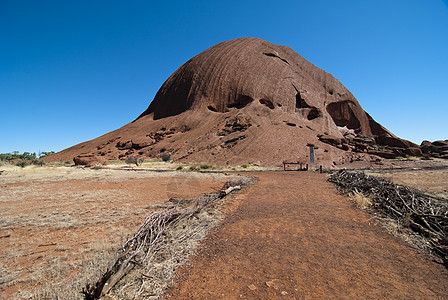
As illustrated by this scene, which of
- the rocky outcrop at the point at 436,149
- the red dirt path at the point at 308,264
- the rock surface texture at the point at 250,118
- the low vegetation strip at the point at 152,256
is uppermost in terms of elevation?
the rock surface texture at the point at 250,118

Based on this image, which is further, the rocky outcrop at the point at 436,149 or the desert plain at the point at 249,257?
the rocky outcrop at the point at 436,149

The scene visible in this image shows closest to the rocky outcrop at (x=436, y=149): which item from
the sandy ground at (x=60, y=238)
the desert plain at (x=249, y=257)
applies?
the desert plain at (x=249, y=257)

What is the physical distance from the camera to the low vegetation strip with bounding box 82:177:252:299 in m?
2.52

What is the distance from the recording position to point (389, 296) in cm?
256

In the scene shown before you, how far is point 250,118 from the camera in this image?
3906cm

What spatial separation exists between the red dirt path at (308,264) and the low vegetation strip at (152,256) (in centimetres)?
26

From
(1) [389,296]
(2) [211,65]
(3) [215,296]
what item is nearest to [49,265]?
(3) [215,296]

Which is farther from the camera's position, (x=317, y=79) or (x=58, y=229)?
(x=317, y=79)

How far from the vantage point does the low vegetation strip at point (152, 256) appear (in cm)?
252

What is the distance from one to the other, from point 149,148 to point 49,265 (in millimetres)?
40988

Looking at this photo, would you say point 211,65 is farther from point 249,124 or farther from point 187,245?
point 187,245

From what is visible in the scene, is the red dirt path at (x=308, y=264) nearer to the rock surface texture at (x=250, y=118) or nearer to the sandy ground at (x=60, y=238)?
the sandy ground at (x=60, y=238)

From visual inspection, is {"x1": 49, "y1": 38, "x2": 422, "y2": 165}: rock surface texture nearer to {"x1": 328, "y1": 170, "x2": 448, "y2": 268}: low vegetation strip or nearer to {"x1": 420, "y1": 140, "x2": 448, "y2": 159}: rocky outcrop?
{"x1": 420, "y1": 140, "x2": 448, "y2": 159}: rocky outcrop

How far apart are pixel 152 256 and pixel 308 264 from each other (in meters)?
2.30
